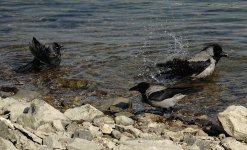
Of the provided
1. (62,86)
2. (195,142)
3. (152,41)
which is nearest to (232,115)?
(195,142)

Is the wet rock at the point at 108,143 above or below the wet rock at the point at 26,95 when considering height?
above

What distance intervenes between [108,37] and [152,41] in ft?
4.41

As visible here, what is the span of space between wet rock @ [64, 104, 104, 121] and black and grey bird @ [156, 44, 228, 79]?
142 inches

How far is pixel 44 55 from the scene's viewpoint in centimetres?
1259

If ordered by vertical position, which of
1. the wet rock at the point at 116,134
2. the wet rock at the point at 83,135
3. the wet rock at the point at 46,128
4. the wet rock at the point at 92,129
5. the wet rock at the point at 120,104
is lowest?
the wet rock at the point at 120,104

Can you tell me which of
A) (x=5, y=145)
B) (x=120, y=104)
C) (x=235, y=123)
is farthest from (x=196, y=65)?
(x=5, y=145)

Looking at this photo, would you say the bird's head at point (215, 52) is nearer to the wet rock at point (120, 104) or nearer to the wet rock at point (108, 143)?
the wet rock at point (120, 104)

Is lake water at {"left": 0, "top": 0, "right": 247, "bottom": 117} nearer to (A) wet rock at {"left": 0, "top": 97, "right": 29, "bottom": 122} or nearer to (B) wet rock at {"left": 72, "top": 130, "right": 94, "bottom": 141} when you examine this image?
(A) wet rock at {"left": 0, "top": 97, "right": 29, "bottom": 122}

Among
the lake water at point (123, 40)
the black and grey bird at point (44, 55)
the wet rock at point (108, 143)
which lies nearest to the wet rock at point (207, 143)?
the wet rock at point (108, 143)

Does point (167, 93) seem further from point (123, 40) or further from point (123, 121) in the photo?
point (123, 40)

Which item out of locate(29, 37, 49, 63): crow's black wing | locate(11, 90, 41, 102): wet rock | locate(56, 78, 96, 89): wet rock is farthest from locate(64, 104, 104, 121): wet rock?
locate(29, 37, 49, 63): crow's black wing

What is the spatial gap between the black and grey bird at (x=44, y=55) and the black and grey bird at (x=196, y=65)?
232 centimetres

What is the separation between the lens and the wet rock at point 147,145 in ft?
20.9

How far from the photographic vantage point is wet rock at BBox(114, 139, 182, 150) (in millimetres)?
6355
